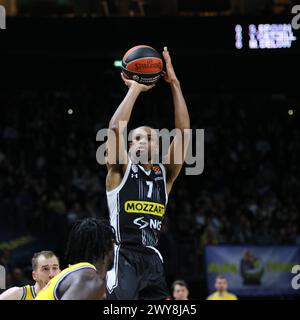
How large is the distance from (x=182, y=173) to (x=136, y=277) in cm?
1146

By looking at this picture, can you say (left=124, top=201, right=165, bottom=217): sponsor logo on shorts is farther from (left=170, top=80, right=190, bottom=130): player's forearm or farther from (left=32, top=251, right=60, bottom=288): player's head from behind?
(left=32, top=251, right=60, bottom=288): player's head from behind

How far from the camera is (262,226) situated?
15.3 meters

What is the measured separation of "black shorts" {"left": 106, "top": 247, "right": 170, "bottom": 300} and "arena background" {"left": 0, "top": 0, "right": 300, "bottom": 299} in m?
7.40

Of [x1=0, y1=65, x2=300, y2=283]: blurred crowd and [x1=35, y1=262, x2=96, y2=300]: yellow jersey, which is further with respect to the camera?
[x1=0, y1=65, x2=300, y2=283]: blurred crowd

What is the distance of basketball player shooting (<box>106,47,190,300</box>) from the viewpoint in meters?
5.33

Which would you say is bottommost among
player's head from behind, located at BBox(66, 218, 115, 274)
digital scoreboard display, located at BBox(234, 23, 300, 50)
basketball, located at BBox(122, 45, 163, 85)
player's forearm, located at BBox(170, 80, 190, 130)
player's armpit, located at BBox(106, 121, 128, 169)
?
player's head from behind, located at BBox(66, 218, 115, 274)

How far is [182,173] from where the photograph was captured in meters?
16.8

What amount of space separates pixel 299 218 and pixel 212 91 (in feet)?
12.6

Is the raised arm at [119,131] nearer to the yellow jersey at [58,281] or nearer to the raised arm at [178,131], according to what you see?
the raised arm at [178,131]

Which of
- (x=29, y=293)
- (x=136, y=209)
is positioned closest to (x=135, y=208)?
(x=136, y=209)

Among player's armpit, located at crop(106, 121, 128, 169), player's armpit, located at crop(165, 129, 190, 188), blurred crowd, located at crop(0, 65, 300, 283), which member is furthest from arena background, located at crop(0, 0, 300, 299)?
player's armpit, located at crop(106, 121, 128, 169)

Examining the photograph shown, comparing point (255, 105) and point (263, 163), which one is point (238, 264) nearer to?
point (263, 163)

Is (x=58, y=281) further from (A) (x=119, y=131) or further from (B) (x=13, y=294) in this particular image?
(B) (x=13, y=294)
